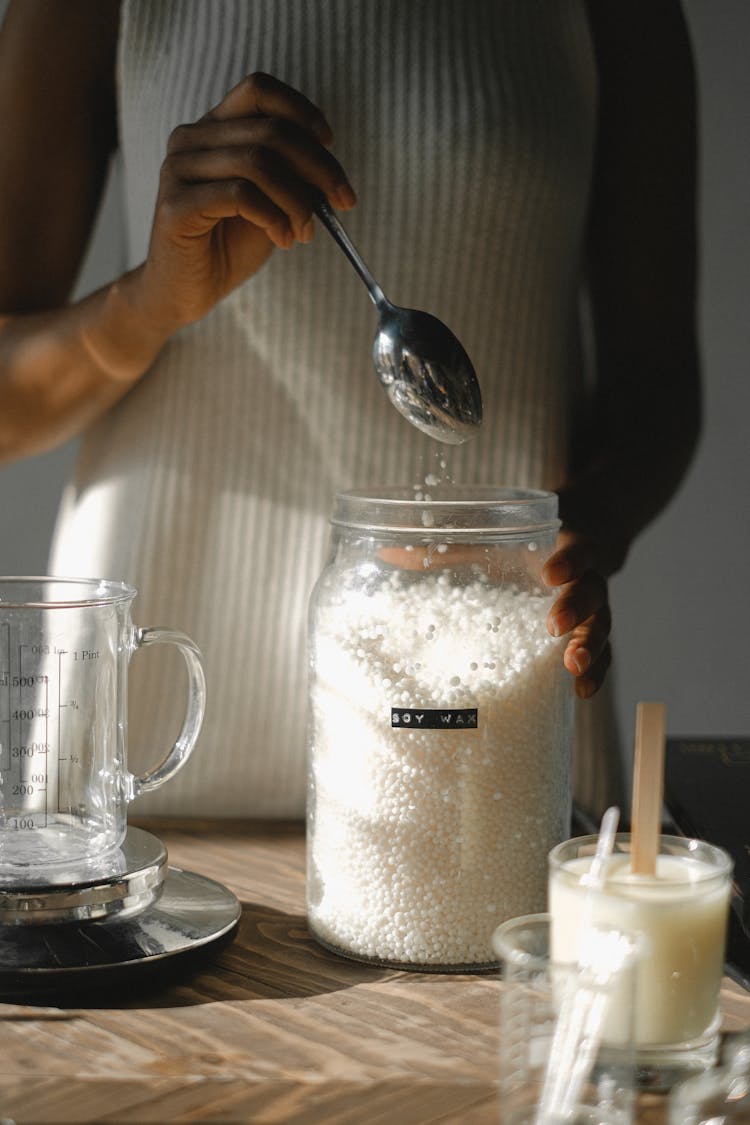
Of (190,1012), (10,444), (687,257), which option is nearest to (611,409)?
(687,257)

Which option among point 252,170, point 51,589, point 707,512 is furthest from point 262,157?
point 707,512

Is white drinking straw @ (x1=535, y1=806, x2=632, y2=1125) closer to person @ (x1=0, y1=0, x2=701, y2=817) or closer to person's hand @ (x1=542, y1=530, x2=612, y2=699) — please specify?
person's hand @ (x1=542, y1=530, x2=612, y2=699)

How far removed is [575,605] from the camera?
0.63 metres

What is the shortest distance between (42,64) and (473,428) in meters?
0.47

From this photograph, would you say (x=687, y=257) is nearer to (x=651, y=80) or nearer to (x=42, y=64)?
(x=651, y=80)

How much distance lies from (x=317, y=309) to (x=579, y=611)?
41 centimetres

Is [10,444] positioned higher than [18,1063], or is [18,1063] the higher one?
[10,444]

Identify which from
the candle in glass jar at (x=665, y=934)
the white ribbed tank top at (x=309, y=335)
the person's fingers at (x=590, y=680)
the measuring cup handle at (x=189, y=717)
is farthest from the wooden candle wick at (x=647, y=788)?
the white ribbed tank top at (x=309, y=335)

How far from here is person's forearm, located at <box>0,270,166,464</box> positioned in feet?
2.90

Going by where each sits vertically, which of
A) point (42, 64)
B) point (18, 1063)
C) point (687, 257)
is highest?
point (42, 64)

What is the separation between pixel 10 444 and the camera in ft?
3.34

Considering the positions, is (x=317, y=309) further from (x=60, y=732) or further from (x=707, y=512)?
(x=707, y=512)

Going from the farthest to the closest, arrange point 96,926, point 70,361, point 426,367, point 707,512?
point 707,512 < point 70,361 < point 426,367 < point 96,926

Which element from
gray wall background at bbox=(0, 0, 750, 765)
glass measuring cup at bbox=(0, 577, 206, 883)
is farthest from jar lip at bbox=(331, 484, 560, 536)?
gray wall background at bbox=(0, 0, 750, 765)
